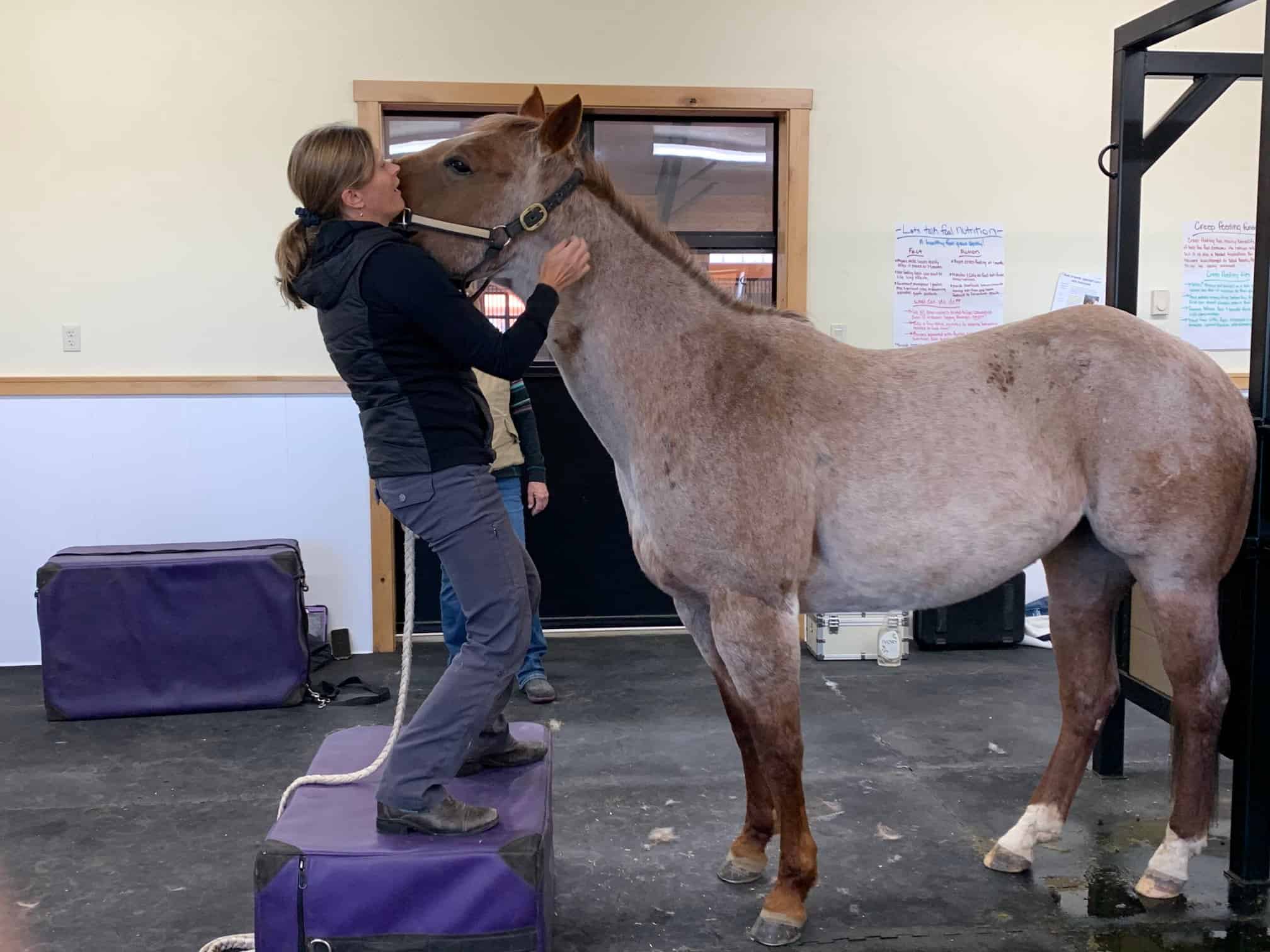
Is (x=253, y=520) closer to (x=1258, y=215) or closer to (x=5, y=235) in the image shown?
(x=5, y=235)

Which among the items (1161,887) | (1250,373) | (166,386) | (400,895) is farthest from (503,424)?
(1161,887)

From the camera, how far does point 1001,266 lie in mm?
4930

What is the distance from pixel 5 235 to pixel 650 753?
12.1 ft

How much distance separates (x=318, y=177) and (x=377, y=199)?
0.38ft

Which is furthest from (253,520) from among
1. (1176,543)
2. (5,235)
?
(1176,543)

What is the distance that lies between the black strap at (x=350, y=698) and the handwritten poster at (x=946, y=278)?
2882 mm

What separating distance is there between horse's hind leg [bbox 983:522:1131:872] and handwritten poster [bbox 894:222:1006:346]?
2.46 m

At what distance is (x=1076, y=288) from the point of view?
196 inches

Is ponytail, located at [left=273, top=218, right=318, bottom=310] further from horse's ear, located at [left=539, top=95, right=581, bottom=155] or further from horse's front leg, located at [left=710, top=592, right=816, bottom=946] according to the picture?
horse's front leg, located at [left=710, top=592, right=816, bottom=946]

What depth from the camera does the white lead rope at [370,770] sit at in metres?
2.12

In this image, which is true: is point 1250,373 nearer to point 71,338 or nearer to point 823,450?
point 823,450

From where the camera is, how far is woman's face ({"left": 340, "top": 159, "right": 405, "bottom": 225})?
1.99m

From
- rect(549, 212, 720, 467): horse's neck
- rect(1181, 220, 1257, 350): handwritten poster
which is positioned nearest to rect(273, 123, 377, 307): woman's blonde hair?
rect(549, 212, 720, 467): horse's neck

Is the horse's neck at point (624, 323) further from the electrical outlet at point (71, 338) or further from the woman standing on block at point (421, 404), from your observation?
the electrical outlet at point (71, 338)
